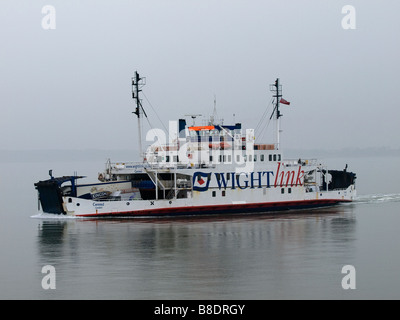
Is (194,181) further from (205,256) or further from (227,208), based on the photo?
(205,256)

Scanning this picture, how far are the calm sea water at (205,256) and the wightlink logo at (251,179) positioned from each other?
7.87 ft

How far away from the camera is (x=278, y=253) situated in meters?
29.4

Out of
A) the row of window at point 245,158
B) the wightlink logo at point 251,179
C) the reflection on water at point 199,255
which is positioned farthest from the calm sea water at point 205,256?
the row of window at point 245,158

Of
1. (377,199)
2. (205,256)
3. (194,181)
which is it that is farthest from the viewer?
(377,199)

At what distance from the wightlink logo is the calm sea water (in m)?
2.40

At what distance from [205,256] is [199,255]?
0.37 metres

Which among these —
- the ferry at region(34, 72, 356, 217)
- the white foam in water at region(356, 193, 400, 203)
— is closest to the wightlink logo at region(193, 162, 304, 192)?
the ferry at region(34, 72, 356, 217)

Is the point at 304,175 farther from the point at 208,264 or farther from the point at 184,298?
the point at 184,298

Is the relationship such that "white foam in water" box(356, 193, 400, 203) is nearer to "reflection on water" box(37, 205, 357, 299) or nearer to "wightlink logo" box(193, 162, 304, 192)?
"wightlink logo" box(193, 162, 304, 192)

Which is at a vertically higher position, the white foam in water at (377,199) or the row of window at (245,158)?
the row of window at (245,158)

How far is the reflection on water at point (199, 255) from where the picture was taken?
2294cm

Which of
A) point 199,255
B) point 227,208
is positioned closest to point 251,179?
point 227,208

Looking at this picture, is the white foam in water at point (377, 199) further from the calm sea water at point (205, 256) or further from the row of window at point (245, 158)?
the row of window at point (245, 158)

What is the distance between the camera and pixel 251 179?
142 ft
